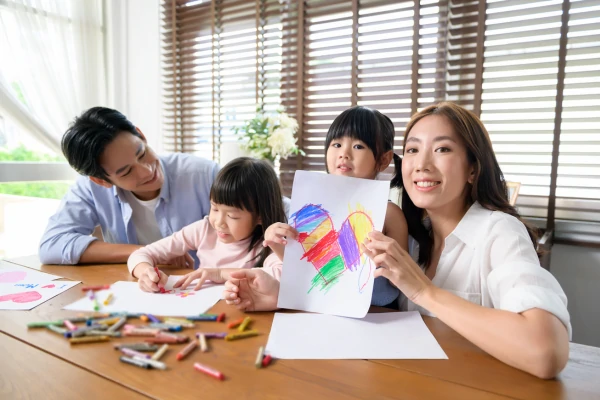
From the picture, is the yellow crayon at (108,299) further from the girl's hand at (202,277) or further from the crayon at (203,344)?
the crayon at (203,344)

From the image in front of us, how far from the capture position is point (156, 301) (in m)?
0.97

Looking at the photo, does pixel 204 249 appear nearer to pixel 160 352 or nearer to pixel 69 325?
pixel 69 325

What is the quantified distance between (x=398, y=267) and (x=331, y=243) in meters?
0.18

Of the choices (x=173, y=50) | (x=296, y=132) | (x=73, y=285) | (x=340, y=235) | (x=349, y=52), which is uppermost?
(x=173, y=50)

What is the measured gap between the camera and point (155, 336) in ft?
2.44

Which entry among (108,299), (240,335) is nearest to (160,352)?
(240,335)

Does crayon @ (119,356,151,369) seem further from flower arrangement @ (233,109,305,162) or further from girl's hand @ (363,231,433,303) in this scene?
flower arrangement @ (233,109,305,162)

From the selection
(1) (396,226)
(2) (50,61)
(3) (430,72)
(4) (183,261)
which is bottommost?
(4) (183,261)

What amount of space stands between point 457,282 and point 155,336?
0.70 meters

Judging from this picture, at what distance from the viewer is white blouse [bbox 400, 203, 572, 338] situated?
0.69 m

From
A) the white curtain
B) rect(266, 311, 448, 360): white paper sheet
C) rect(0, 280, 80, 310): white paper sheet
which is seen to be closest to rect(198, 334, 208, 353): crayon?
rect(266, 311, 448, 360): white paper sheet

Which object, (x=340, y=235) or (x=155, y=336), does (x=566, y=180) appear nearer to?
(x=340, y=235)

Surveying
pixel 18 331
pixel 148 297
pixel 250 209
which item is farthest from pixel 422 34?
pixel 18 331

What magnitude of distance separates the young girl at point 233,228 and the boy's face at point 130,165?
Result: 0.31m
